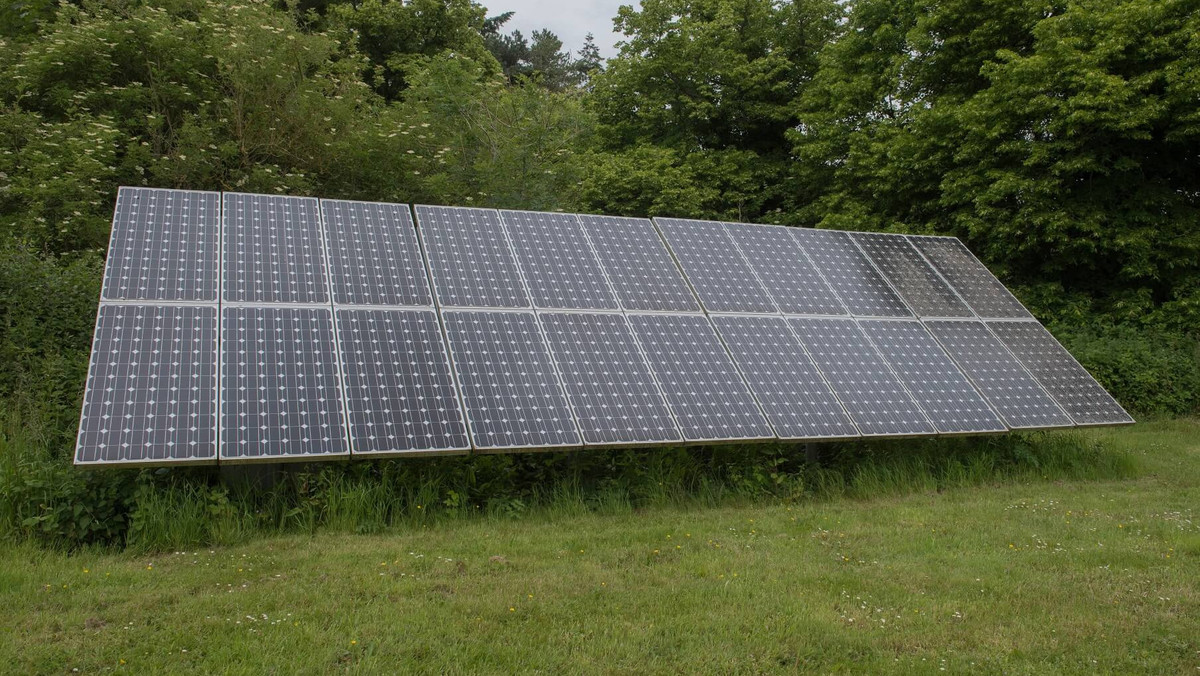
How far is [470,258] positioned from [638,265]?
2080mm

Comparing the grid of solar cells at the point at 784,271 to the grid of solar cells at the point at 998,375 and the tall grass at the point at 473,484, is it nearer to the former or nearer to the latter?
the grid of solar cells at the point at 998,375

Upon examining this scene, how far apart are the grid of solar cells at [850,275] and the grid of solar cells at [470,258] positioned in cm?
437

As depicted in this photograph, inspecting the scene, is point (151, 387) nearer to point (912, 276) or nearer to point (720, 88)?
point (912, 276)

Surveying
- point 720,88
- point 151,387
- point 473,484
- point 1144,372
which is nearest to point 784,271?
point 473,484

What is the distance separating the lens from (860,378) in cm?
966

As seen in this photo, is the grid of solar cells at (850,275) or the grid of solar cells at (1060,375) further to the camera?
the grid of solar cells at (850,275)

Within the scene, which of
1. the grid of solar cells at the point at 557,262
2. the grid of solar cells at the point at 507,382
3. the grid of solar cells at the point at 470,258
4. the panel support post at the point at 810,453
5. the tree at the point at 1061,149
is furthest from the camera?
the tree at the point at 1061,149

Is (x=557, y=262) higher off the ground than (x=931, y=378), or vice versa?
(x=557, y=262)

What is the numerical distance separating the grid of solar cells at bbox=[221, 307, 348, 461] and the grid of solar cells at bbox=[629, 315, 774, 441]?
3206mm

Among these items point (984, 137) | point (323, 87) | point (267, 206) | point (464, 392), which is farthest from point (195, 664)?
point (984, 137)

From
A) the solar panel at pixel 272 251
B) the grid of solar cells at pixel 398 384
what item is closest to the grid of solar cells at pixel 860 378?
the grid of solar cells at pixel 398 384

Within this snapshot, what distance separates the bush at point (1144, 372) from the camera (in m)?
15.1

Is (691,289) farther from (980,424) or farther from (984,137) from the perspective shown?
(984,137)

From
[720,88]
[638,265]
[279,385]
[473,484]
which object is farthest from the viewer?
[720,88]
